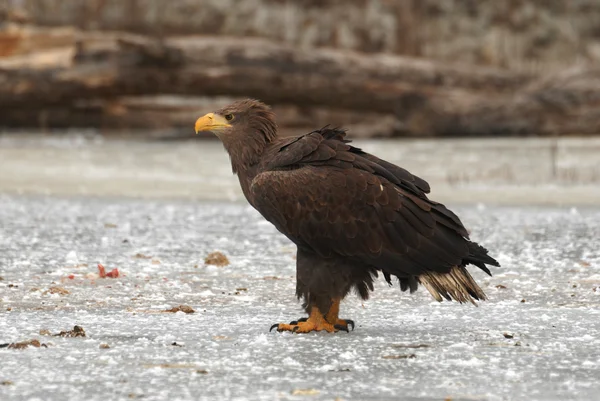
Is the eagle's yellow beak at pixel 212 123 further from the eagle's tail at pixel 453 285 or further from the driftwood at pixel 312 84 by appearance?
the driftwood at pixel 312 84

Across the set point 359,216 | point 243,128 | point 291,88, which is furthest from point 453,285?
point 291,88

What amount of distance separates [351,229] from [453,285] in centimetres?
63

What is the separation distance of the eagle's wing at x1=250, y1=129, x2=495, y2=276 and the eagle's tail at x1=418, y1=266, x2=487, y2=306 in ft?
0.20

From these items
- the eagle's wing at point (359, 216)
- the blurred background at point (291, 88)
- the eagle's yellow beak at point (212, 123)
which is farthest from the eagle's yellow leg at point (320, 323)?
the blurred background at point (291, 88)

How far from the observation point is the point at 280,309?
6719mm

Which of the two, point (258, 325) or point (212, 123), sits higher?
point (212, 123)

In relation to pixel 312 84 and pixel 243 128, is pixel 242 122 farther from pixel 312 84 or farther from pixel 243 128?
pixel 312 84

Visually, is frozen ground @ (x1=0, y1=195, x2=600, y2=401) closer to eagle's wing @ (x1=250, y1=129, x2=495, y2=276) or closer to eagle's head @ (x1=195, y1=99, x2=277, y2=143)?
eagle's wing @ (x1=250, y1=129, x2=495, y2=276)

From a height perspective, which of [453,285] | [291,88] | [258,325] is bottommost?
[258,325]

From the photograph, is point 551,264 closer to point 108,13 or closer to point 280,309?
point 280,309

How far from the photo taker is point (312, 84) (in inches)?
Result: 788

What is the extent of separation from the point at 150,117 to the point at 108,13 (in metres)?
3.36

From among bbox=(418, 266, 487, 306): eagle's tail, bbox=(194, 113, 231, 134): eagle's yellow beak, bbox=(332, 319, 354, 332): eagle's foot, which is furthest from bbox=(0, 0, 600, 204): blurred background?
bbox=(418, 266, 487, 306): eagle's tail

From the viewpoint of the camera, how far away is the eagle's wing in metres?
5.93
